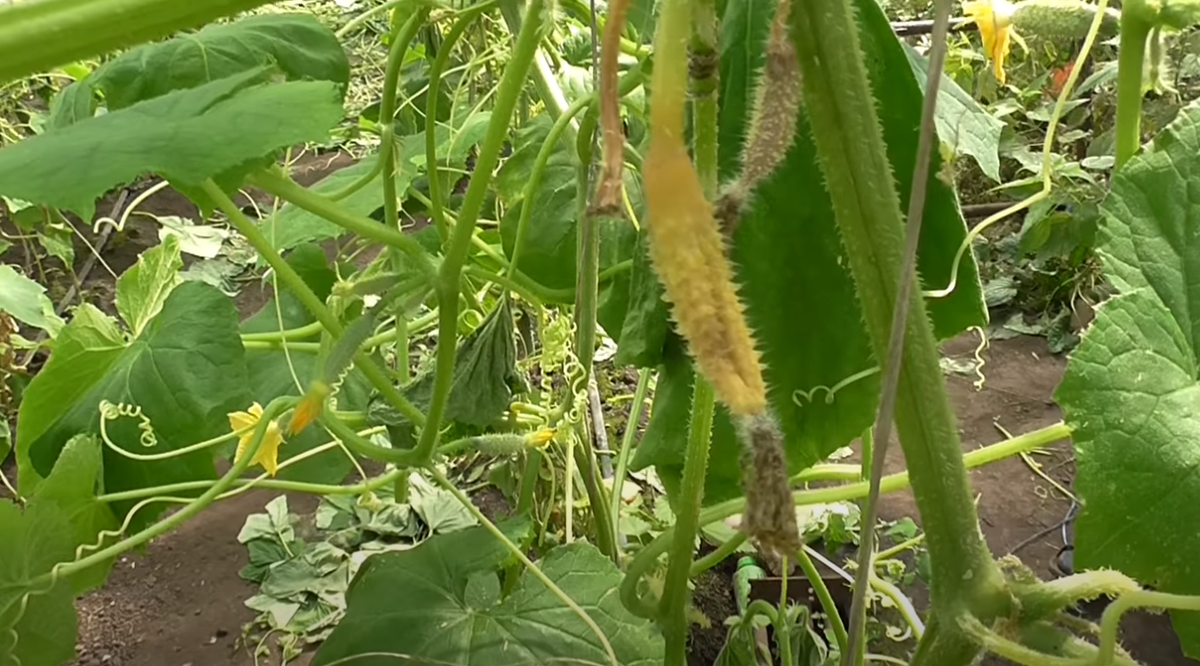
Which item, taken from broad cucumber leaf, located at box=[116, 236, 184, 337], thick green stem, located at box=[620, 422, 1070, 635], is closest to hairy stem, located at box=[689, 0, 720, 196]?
thick green stem, located at box=[620, 422, 1070, 635]

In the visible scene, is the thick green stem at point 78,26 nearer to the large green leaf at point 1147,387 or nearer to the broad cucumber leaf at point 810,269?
the broad cucumber leaf at point 810,269

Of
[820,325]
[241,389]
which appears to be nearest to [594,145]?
[820,325]

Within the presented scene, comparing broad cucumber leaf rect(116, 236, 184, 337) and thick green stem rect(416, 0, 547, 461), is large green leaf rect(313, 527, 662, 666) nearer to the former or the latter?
thick green stem rect(416, 0, 547, 461)

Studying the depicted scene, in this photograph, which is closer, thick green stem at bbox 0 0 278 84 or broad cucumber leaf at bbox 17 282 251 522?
thick green stem at bbox 0 0 278 84

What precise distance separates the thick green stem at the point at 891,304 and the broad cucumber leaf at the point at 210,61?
473 millimetres

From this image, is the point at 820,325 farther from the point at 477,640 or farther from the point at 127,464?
the point at 127,464

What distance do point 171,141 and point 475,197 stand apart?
17 cm

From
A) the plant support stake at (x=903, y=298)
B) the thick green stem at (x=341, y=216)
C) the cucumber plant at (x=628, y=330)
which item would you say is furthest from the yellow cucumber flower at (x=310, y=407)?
the plant support stake at (x=903, y=298)

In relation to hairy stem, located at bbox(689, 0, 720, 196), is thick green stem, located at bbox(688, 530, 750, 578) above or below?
below

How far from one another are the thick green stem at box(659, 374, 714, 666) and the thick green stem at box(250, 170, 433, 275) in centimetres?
20

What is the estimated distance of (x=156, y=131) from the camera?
0.54 m

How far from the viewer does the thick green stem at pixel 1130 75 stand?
459mm

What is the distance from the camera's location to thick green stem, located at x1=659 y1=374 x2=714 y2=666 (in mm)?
538

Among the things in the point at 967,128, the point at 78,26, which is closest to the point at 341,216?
the point at 78,26
